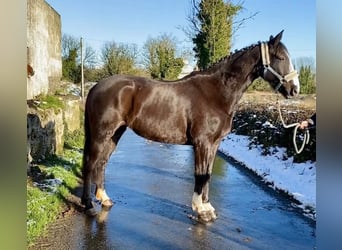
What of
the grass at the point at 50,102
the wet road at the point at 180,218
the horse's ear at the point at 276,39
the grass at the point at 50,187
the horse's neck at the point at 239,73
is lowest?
the wet road at the point at 180,218

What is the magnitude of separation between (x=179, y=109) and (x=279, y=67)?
91cm

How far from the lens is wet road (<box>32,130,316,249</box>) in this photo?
8.06 ft

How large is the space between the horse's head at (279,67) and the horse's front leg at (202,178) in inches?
31.3

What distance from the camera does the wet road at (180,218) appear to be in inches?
96.7

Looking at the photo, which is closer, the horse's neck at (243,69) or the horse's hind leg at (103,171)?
the horse's neck at (243,69)

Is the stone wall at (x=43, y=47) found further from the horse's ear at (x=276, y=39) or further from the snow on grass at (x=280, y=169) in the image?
the snow on grass at (x=280, y=169)

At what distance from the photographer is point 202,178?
3.06 metres

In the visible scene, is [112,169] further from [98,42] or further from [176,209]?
[98,42]

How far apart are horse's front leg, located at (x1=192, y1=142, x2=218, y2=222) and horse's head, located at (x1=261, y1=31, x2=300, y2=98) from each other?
0.80 m

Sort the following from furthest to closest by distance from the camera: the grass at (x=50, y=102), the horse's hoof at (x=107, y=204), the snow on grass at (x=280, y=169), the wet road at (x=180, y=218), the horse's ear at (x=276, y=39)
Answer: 1. the grass at (x=50, y=102)
2. the snow on grass at (x=280, y=169)
3. the horse's hoof at (x=107, y=204)
4. the horse's ear at (x=276, y=39)
5. the wet road at (x=180, y=218)

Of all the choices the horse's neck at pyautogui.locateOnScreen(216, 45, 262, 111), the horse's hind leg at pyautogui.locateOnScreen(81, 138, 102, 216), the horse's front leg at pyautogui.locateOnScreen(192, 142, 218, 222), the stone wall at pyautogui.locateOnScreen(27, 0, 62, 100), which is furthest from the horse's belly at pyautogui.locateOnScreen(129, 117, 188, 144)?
the stone wall at pyautogui.locateOnScreen(27, 0, 62, 100)

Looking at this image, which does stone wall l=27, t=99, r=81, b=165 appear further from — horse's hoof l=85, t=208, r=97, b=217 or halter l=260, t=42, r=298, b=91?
halter l=260, t=42, r=298, b=91

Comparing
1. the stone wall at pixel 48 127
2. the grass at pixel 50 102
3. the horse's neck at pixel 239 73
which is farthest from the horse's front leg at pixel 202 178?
the grass at pixel 50 102
